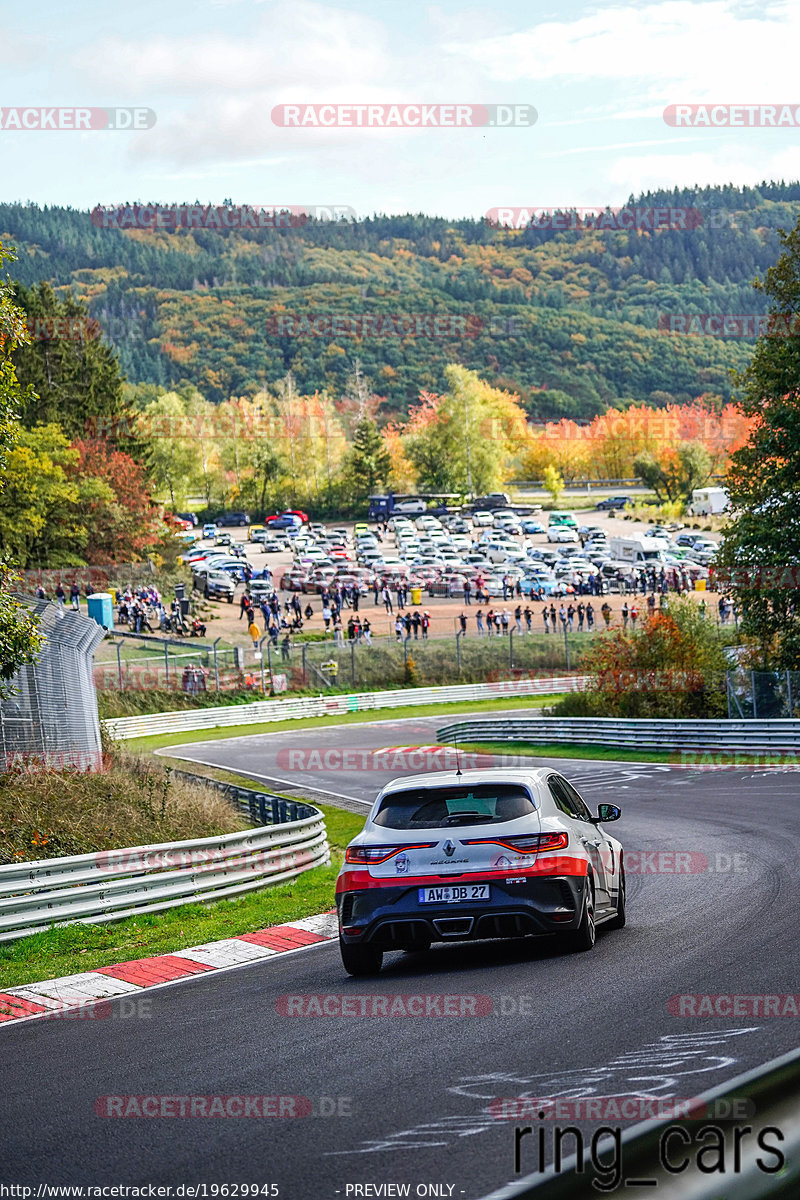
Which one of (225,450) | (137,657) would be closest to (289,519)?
(225,450)

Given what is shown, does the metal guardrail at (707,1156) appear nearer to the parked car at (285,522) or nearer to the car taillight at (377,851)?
the car taillight at (377,851)

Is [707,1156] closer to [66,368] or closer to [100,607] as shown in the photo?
[100,607]

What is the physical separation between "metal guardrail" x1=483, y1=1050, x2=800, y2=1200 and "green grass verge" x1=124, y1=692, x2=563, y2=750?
130 ft

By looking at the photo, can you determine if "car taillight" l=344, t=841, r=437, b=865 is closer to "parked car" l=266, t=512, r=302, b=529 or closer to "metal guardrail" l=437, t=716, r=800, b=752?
"metal guardrail" l=437, t=716, r=800, b=752

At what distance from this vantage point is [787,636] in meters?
34.9

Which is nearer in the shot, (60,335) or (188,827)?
(188,827)

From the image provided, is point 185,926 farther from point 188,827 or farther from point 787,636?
point 787,636

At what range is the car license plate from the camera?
9.25 metres

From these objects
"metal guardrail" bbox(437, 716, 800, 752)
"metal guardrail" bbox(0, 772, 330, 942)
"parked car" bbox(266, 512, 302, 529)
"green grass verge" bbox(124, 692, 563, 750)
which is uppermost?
"parked car" bbox(266, 512, 302, 529)

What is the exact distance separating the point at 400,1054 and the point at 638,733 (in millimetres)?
27342

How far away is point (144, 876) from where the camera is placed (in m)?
13.9

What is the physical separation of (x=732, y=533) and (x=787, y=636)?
10.2ft

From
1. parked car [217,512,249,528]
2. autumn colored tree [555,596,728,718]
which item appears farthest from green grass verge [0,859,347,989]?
parked car [217,512,249,528]

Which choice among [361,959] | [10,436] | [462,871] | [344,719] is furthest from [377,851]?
[344,719]
